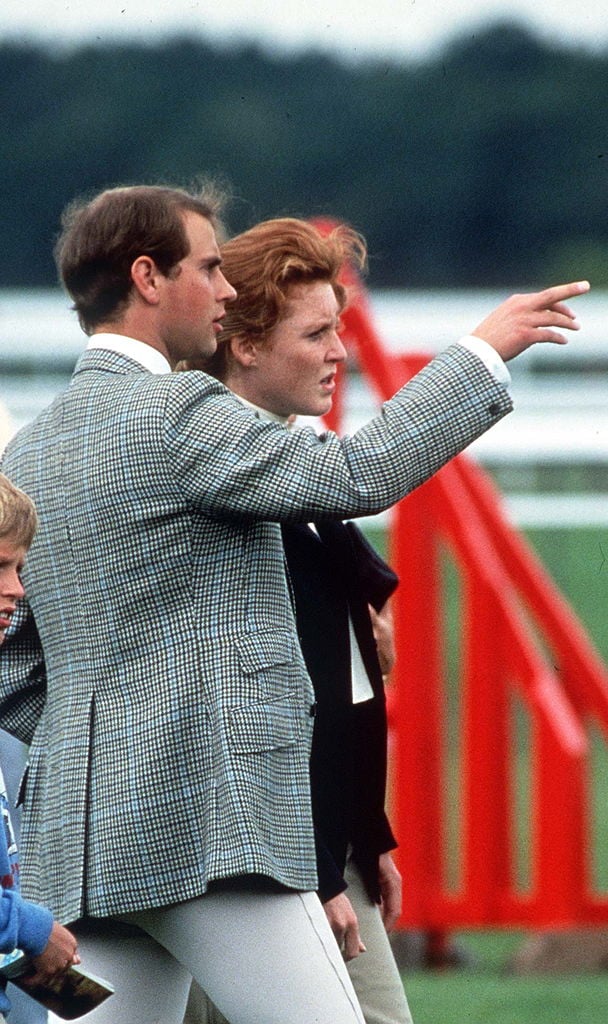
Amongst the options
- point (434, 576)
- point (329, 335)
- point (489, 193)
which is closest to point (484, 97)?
point (489, 193)

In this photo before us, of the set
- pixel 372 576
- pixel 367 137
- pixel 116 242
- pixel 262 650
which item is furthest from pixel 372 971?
pixel 367 137

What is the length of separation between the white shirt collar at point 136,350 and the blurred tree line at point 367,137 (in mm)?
29638

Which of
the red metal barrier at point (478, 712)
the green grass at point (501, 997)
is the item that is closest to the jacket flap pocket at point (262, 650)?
the green grass at point (501, 997)

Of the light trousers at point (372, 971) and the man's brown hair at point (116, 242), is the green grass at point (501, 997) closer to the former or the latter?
the light trousers at point (372, 971)

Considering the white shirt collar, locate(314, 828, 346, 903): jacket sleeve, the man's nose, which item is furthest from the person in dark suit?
the white shirt collar

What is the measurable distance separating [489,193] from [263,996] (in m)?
32.9

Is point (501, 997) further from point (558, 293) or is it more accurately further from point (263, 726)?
point (558, 293)

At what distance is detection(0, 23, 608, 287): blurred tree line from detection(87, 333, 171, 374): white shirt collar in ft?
97.2

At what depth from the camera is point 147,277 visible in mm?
2404

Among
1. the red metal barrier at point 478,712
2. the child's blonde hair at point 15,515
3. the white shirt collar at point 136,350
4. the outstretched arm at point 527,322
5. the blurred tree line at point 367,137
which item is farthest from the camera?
the blurred tree line at point 367,137

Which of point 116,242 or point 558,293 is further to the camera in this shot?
point 116,242

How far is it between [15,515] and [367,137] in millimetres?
33815

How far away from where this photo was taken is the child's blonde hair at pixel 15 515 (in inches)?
85.7

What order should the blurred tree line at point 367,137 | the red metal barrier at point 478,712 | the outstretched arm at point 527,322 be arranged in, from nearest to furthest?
the outstretched arm at point 527,322, the red metal barrier at point 478,712, the blurred tree line at point 367,137
